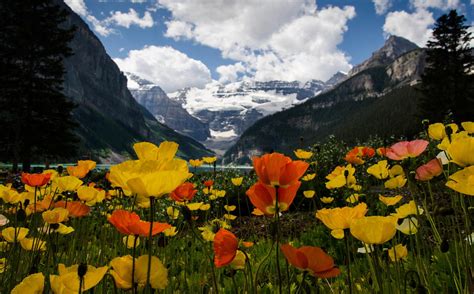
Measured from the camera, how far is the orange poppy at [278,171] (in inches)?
43.3

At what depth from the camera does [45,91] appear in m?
18.4

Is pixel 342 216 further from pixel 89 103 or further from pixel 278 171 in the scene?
pixel 89 103

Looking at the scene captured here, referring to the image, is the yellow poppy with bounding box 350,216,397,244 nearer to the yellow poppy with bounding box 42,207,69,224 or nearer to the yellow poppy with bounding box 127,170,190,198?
the yellow poppy with bounding box 127,170,190,198

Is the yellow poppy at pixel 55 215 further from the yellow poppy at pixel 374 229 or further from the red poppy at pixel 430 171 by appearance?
the red poppy at pixel 430 171

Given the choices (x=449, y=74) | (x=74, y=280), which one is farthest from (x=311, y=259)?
(x=449, y=74)

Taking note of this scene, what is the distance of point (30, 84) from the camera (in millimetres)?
17625

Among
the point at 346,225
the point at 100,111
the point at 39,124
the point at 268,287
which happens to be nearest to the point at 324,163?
the point at 268,287

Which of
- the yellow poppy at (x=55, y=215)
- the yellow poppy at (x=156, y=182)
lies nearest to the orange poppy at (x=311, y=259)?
the yellow poppy at (x=156, y=182)

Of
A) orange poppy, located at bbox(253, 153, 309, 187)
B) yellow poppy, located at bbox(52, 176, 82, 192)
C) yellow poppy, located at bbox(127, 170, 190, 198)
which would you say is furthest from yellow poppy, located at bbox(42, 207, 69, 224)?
orange poppy, located at bbox(253, 153, 309, 187)

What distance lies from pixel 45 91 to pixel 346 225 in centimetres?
2009

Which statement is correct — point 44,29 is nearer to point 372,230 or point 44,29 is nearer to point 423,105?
point 372,230

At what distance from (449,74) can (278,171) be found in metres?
31.3

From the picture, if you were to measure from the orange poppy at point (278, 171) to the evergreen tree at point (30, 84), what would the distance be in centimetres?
1837

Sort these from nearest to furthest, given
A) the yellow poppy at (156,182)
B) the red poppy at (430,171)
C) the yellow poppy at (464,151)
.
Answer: the yellow poppy at (156,182)
the yellow poppy at (464,151)
the red poppy at (430,171)
